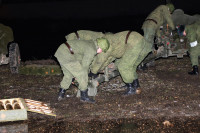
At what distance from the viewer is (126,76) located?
7793 mm

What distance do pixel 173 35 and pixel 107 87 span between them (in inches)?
102

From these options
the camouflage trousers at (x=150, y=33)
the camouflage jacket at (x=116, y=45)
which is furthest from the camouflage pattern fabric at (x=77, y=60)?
the camouflage trousers at (x=150, y=33)

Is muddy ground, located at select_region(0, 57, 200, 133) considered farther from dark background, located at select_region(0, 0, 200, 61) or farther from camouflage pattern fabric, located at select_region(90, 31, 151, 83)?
dark background, located at select_region(0, 0, 200, 61)

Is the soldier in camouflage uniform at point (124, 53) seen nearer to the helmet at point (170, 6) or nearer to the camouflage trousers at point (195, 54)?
the camouflage trousers at point (195, 54)

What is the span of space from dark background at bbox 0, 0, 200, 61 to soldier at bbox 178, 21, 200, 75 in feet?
20.1

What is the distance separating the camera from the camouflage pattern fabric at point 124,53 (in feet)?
24.7

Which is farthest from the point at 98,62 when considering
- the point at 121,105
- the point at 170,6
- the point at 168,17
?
the point at 170,6

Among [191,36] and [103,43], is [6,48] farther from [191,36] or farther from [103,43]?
[191,36]

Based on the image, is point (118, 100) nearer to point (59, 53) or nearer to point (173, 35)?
point (59, 53)

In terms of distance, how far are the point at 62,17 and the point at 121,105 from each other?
18.3 metres

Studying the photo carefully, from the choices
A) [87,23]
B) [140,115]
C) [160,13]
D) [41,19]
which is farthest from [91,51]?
[41,19]

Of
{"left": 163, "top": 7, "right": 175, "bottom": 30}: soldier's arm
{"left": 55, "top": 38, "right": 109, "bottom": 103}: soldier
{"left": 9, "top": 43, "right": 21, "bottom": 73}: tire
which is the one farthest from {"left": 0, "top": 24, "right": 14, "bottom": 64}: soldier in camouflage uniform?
{"left": 163, "top": 7, "right": 175, "bottom": 30}: soldier's arm

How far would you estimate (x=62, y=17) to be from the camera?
24750 mm

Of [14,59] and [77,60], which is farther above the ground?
[14,59]
